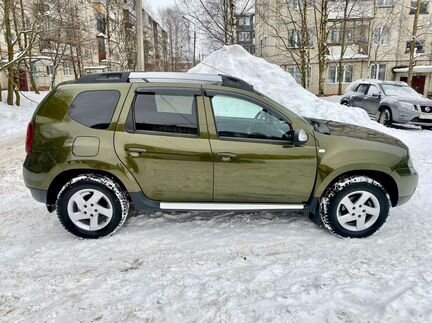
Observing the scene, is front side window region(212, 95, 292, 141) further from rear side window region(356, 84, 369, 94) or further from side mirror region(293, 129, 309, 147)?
rear side window region(356, 84, 369, 94)

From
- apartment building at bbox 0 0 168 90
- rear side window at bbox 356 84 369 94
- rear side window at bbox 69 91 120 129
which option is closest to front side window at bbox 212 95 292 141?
rear side window at bbox 69 91 120 129

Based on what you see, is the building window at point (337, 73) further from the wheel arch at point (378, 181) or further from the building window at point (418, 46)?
the wheel arch at point (378, 181)

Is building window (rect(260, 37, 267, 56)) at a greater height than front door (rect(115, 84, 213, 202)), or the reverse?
building window (rect(260, 37, 267, 56))

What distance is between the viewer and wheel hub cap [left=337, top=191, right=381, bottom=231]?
3285 mm

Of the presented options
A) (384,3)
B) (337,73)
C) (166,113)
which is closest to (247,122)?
(166,113)

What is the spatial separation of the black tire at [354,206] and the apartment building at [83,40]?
12.9 metres

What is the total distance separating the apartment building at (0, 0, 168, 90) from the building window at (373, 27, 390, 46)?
22.0 metres

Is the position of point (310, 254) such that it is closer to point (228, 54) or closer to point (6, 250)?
point (6, 250)

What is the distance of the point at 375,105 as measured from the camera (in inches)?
442

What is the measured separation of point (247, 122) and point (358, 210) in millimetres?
1545

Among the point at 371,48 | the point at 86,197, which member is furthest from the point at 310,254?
the point at 371,48

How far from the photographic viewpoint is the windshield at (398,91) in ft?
36.0

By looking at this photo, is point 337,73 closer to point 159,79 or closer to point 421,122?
point 421,122

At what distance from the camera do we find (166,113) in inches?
128
